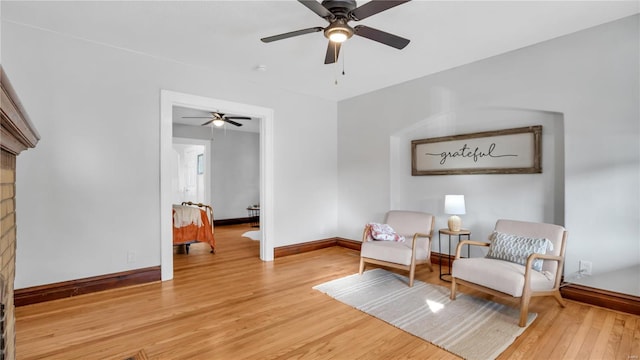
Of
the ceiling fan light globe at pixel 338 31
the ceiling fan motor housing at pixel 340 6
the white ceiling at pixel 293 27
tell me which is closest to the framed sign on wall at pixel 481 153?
the white ceiling at pixel 293 27

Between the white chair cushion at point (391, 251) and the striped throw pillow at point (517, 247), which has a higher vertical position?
the striped throw pillow at point (517, 247)

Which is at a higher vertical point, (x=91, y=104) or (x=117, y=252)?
(x=91, y=104)

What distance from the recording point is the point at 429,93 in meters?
4.39

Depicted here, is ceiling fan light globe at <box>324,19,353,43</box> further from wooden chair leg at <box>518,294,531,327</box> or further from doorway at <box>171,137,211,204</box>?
doorway at <box>171,137,211,204</box>

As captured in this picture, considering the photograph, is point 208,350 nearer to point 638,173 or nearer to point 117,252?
point 117,252

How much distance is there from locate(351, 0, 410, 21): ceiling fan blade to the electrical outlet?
3.00 metres

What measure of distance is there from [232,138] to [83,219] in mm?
5584

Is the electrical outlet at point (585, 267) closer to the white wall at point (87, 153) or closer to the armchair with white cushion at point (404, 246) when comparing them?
the armchair with white cushion at point (404, 246)

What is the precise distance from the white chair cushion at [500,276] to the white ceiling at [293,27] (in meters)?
2.23

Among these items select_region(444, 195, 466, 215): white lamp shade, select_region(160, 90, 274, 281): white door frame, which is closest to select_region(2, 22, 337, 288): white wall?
select_region(160, 90, 274, 281): white door frame

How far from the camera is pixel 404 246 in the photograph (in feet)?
12.1

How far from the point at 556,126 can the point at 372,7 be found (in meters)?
2.58

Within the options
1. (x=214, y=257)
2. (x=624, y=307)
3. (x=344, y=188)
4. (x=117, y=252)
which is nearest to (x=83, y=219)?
(x=117, y=252)

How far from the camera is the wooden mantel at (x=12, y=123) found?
0.96 m
